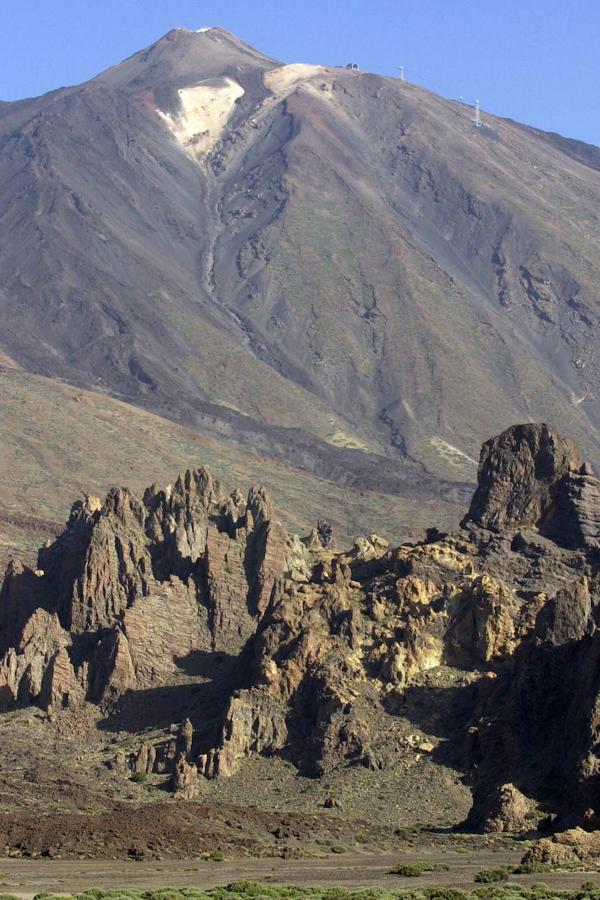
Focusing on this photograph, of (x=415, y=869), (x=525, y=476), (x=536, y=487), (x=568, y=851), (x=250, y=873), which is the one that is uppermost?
(x=525, y=476)

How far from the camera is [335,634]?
3996 inches

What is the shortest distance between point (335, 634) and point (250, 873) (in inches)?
1158

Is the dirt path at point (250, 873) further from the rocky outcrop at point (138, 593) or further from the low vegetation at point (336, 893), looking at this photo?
the rocky outcrop at point (138, 593)

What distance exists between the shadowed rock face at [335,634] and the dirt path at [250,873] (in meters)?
5.28

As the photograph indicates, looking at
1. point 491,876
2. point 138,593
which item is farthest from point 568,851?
point 138,593

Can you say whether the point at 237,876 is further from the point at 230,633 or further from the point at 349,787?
the point at 230,633

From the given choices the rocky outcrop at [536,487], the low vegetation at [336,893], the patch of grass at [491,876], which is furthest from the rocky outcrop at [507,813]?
the rocky outcrop at [536,487]

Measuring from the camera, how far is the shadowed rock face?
88625 mm

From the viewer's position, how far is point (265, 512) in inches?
4801

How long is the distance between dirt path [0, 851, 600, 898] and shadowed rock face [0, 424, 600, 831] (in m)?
5.28

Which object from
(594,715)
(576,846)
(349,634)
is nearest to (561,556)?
(349,634)

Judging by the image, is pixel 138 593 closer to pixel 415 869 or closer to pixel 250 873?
pixel 250 873

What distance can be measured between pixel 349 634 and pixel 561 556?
1662 cm

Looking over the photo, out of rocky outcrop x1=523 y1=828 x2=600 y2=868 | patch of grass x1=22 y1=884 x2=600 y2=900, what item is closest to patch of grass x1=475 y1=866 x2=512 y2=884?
patch of grass x1=22 y1=884 x2=600 y2=900
